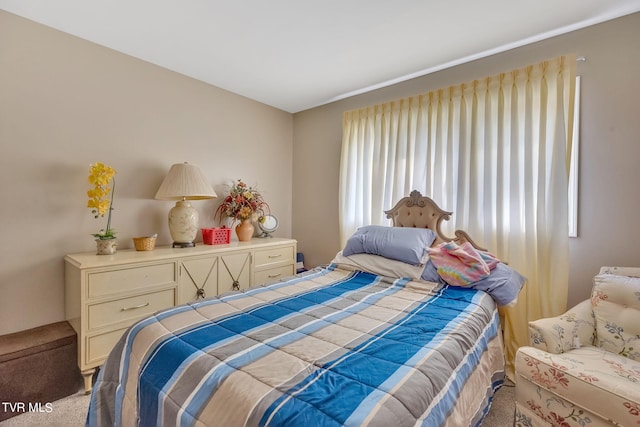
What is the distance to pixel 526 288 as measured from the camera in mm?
2162

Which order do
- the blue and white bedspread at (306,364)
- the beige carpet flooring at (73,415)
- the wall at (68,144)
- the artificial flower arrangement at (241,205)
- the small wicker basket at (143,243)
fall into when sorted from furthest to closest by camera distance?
1. the artificial flower arrangement at (241,205)
2. the small wicker basket at (143,243)
3. the wall at (68,144)
4. the beige carpet flooring at (73,415)
5. the blue and white bedspread at (306,364)

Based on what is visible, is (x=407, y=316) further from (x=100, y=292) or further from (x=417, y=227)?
(x=100, y=292)

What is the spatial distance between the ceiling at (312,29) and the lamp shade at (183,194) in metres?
0.99

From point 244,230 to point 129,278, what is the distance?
1.23 meters

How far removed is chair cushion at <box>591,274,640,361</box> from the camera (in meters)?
1.49

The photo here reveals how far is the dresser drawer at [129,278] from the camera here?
1.85 metres

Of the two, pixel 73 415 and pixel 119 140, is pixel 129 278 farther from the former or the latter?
pixel 119 140

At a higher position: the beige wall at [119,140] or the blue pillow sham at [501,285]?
the beige wall at [119,140]

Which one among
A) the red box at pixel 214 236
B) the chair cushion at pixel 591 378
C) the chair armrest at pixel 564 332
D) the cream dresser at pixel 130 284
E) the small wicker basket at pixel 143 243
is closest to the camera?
the chair cushion at pixel 591 378

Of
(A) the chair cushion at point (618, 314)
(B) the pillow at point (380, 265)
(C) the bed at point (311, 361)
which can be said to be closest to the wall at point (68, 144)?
(C) the bed at point (311, 361)

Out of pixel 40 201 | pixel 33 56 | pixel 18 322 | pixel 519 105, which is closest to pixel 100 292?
pixel 18 322

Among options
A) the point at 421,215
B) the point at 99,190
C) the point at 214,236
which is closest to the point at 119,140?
the point at 99,190

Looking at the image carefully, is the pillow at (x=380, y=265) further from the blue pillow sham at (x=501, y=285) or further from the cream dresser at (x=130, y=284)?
the cream dresser at (x=130, y=284)

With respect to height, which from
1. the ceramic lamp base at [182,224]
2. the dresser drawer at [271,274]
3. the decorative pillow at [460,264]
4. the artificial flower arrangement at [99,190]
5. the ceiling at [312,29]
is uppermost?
the ceiling at [312,29]
